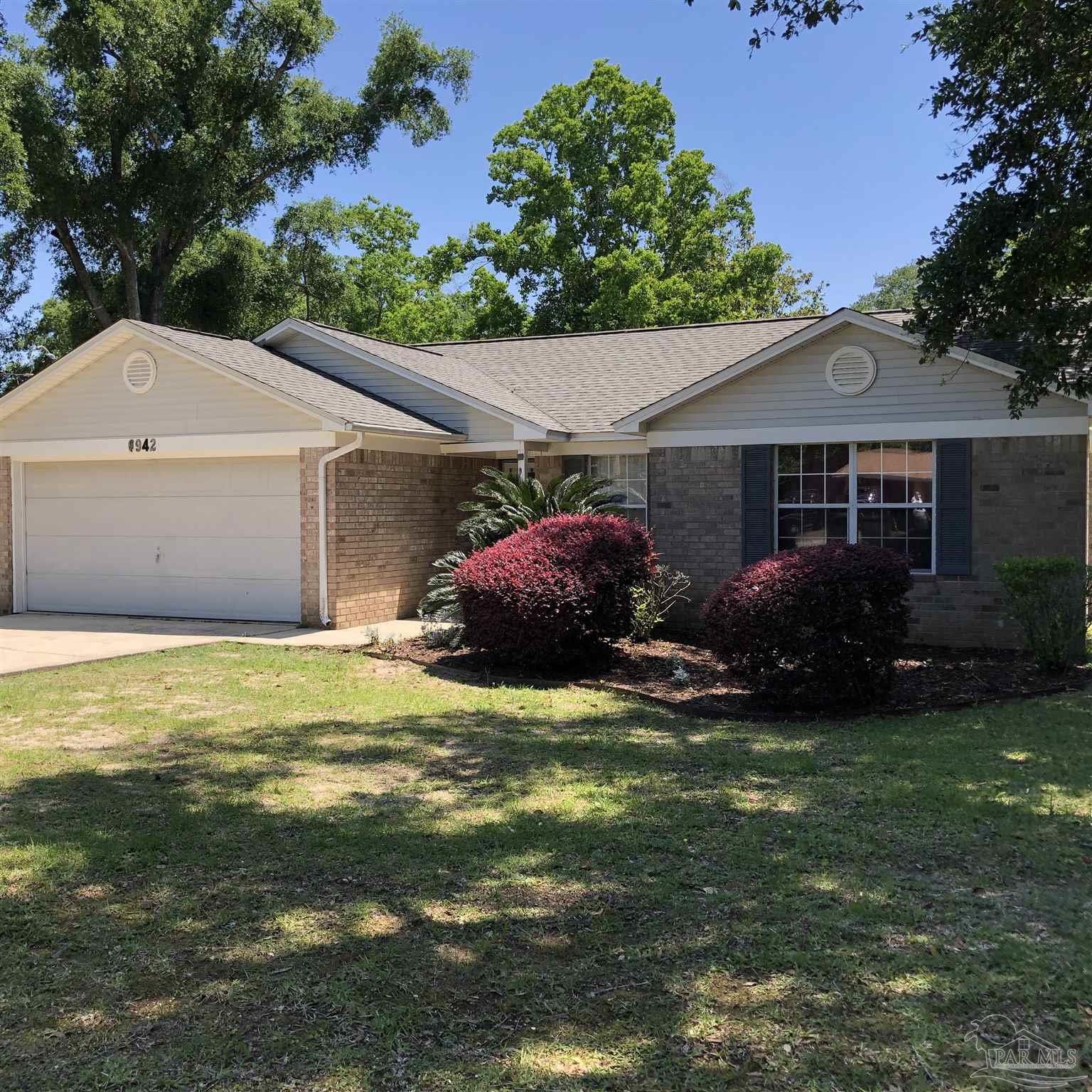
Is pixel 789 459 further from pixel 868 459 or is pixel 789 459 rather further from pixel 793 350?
pixel 793 350

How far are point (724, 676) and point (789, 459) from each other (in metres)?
3.99

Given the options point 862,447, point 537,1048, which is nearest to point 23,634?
point 862,447

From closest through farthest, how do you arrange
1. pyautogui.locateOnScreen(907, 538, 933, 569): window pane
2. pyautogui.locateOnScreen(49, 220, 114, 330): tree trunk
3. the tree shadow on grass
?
the tree shadow on grass
pyautogui.locateOnScreen(907, 538, 933, 569): window pane
pyautogui.locateOnScreen(49, 220, 114, 330): tree trunk

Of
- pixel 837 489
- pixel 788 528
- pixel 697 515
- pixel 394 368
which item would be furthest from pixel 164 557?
pixel 837 489

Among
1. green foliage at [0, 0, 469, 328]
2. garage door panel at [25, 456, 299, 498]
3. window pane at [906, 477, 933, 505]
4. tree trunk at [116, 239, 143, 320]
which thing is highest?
green foliage at [0, 0, 469, 328]

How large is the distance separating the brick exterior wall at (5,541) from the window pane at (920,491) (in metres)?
14.0

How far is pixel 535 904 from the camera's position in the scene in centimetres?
489

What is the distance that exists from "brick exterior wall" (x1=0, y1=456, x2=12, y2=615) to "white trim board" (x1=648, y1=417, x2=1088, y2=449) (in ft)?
35.0

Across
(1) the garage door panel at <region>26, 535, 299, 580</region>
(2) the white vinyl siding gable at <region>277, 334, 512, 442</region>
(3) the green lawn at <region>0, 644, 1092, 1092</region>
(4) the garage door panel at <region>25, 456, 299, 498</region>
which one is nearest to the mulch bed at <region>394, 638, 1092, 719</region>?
(3) the green lawn at <region>0, 644, 1092, 1092</region>

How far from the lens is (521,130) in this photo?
3956 cm

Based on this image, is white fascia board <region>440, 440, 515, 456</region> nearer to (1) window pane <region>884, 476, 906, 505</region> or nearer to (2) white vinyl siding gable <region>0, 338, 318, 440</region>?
(2) white vinyl siding gable <region>0, 338, 318, 440</region>

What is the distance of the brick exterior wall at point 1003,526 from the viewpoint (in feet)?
39.5

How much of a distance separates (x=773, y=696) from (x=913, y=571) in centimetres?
412

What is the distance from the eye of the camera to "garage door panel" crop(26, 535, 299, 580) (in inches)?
589
